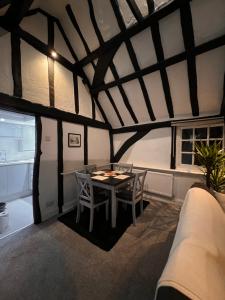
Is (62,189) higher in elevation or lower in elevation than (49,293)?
higher

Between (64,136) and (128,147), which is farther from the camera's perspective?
(128,147)

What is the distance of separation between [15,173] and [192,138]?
170 inches

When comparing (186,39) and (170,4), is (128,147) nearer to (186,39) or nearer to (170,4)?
(186,39)

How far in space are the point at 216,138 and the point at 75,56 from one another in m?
3.64

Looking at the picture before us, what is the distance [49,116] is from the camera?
2738 mm

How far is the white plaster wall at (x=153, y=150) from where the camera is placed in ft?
11.6

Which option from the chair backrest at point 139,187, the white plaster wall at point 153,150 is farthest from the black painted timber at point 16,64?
the white plaster wall at point 153,150

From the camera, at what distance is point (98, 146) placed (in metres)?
4.03

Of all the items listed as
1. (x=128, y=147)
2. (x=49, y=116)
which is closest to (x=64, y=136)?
(x=49, y=116)

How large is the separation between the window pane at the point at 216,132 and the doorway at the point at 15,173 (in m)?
3.99

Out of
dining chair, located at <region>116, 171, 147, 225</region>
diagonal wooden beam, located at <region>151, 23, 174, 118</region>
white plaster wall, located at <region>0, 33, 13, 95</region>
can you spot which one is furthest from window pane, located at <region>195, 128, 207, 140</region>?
white plaster wall, located at <region>0, 33, 13, 95</region>

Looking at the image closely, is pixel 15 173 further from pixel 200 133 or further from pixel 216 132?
pixel 216 132

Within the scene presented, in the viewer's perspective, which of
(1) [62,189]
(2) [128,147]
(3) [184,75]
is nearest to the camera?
(3) [184,75]

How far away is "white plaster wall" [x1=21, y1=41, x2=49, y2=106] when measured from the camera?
2.39 metres
